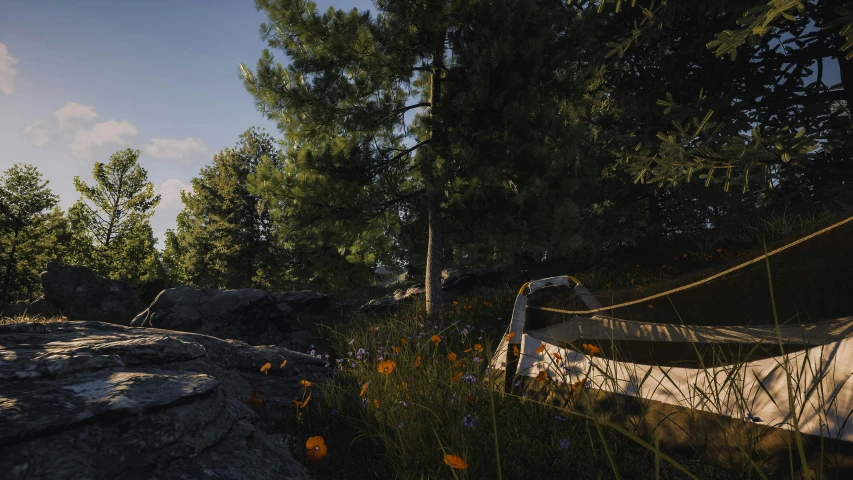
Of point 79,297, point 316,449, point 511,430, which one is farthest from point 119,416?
point 79,297

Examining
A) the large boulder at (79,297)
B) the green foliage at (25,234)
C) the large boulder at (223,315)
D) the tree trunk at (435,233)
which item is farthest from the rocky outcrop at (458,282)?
the green foliage at (25,234)

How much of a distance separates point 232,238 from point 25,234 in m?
10.5

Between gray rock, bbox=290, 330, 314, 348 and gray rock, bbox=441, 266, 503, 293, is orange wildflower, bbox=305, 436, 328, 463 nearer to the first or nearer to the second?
gray rock, bbox=290, 330, 314, 348

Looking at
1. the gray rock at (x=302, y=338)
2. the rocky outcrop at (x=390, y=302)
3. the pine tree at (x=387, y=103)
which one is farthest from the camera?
the rocky outcrop at (x=390, y=302)

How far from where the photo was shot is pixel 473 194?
933 centimetres

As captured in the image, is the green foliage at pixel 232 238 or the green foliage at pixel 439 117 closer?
the green foliage at pixel 439 117

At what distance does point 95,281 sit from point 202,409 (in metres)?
18.7

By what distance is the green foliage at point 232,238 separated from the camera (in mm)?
20312

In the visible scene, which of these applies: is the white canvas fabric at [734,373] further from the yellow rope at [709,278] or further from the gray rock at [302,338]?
the gray rock at [302,338]

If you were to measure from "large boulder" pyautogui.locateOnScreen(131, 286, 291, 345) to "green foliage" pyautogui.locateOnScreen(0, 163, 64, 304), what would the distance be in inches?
542

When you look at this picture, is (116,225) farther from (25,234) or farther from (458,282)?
(458,282)

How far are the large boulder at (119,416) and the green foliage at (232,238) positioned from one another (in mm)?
18214

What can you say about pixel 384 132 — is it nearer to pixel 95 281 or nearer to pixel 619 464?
pixel 619 464

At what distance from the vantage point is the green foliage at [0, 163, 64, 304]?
2084 cm
